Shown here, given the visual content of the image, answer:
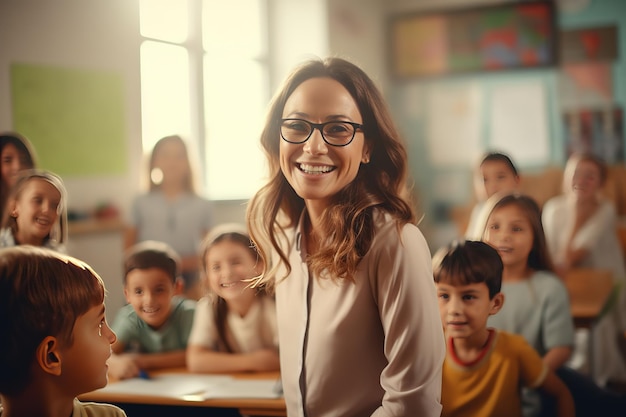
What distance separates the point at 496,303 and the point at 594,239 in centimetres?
132

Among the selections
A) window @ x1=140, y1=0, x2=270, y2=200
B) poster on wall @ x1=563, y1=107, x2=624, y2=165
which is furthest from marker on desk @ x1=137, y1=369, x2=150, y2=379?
poster on wall @ x1=563, y1=107, x2=624, y2=165

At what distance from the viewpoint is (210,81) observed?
448cm

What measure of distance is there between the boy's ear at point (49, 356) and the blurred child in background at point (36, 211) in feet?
0.91

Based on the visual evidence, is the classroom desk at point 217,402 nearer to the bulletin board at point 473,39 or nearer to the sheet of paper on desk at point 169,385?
the sheet of paper on desk at point 169,385

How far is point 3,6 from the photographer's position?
2025 millimetres

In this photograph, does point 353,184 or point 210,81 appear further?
point 210,81

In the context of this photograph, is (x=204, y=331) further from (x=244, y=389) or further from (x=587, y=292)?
(x=587, y=292)

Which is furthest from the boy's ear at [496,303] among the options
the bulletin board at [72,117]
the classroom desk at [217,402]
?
the bulletin board at [72,117]

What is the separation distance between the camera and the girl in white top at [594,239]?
192cm

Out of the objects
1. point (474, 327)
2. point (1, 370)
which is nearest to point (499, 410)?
point (474, 327)

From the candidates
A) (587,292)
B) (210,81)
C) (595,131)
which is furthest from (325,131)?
(595,131)

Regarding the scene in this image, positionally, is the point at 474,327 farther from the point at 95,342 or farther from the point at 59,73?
the point at 59,73

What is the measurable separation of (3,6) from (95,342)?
140 cm

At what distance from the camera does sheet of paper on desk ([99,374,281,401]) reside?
1491 millimetres
